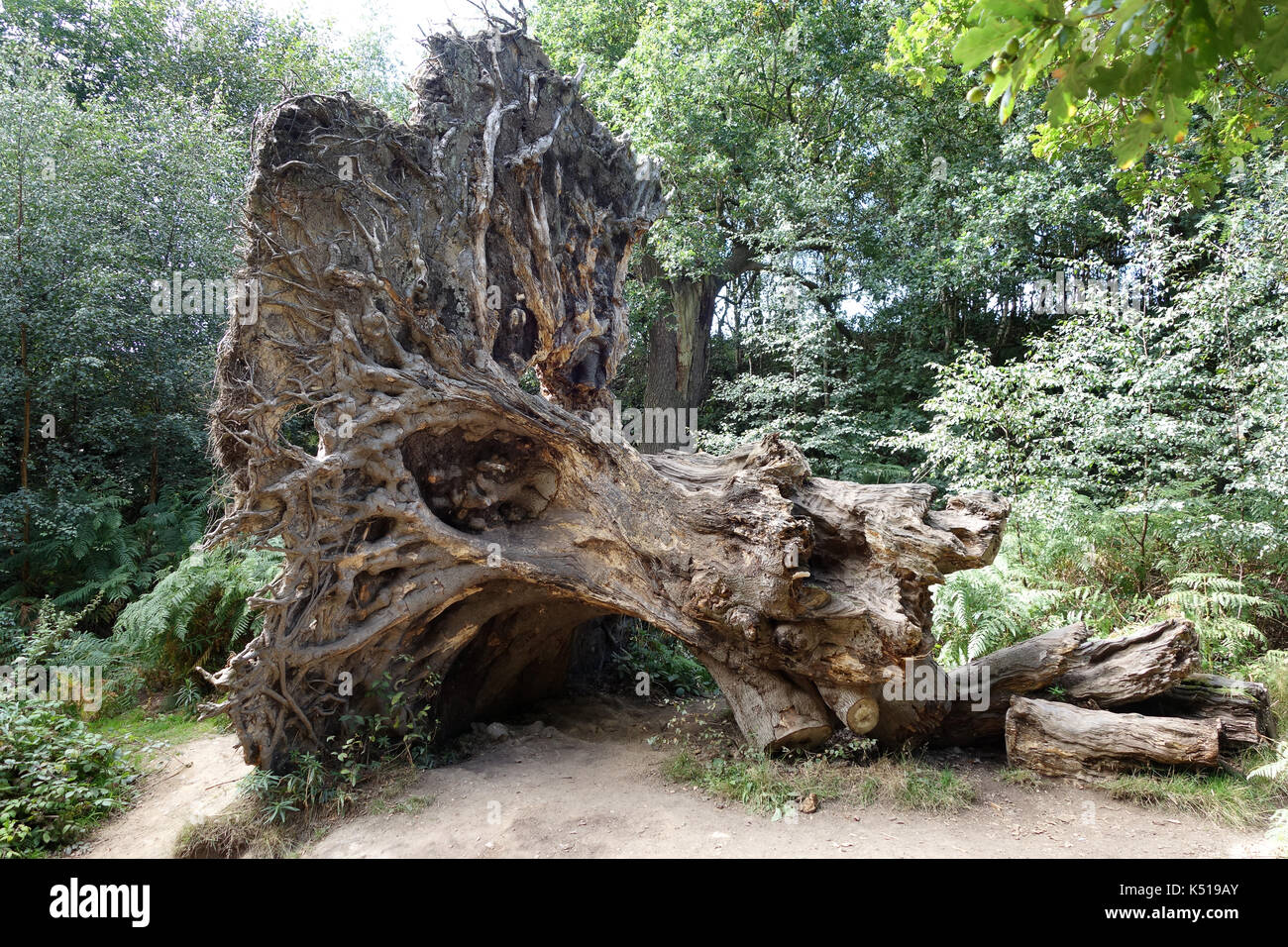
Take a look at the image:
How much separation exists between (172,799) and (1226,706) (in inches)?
Answer: 311

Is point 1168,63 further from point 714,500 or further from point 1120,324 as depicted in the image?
point 1120,324

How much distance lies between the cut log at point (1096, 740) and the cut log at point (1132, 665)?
23 centimetres

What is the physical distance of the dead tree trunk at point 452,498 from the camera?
5137mm

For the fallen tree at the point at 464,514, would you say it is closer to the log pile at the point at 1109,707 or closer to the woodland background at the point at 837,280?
the log pile at the point at 1109,707

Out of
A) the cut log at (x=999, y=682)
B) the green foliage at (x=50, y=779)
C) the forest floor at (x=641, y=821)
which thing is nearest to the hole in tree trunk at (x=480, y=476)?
the forest floor at (x=641, y=821)

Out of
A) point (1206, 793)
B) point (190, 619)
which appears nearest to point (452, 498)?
point (190, 619)

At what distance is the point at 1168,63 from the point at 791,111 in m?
12.6

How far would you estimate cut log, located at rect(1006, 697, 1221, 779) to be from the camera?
4.78 metres

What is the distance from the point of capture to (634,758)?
5832 millimetres

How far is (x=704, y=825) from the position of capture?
461 centimetres

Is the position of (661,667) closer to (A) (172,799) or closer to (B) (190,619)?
(A) (172,799)

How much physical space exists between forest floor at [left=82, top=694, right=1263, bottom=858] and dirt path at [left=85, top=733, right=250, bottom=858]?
0.01m

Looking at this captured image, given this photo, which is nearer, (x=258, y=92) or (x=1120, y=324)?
(x=1120, y=324)
